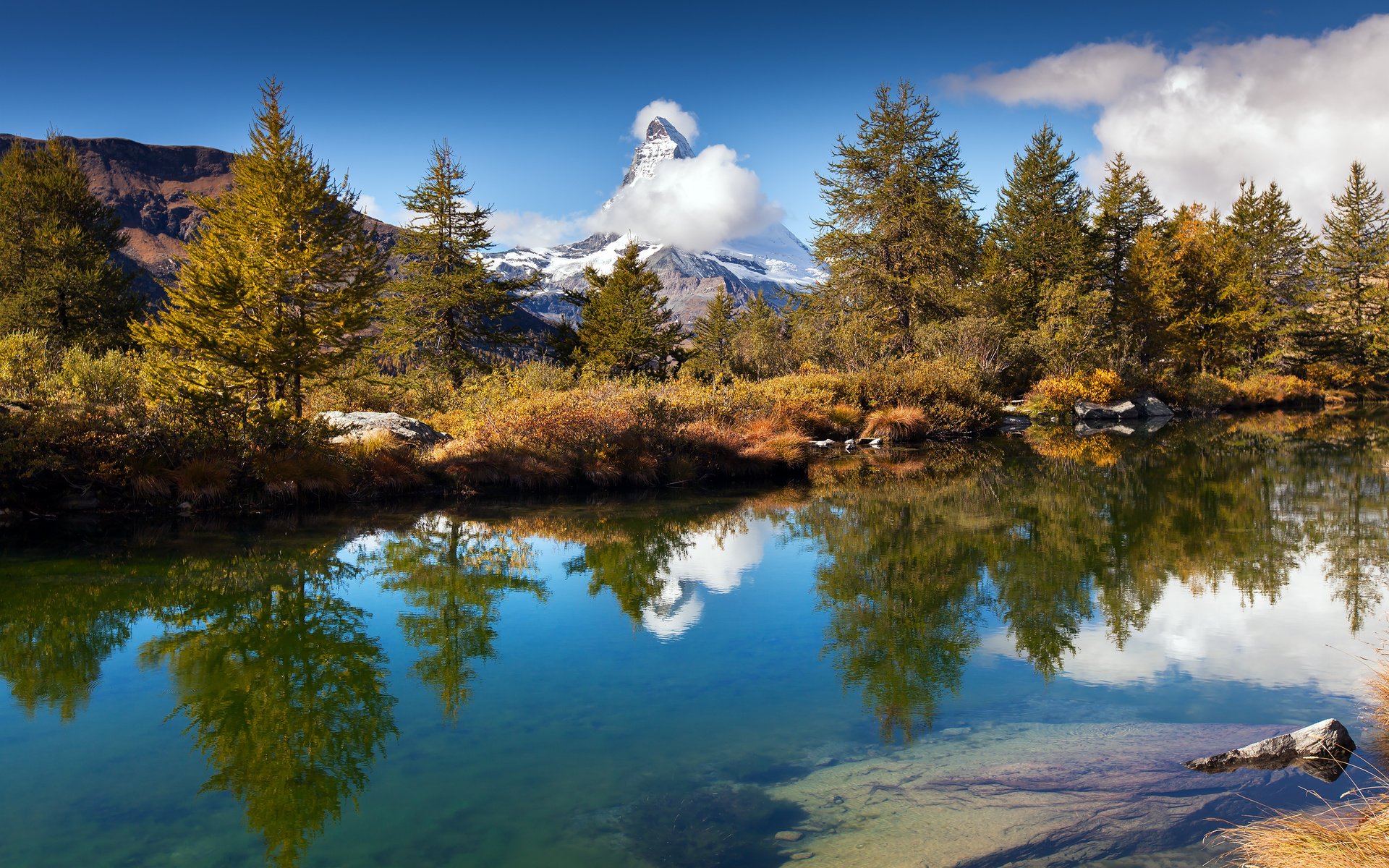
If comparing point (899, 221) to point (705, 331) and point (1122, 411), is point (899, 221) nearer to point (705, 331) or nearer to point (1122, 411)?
point (1122, 411)

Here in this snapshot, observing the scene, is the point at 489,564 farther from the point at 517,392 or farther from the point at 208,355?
the point at 517,392

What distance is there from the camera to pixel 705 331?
6481cm

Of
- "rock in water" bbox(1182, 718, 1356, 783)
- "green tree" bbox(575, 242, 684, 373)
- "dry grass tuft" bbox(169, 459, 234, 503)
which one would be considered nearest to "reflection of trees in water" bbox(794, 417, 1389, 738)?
"rock in water" bbox(1182, 718, 1356, 783)

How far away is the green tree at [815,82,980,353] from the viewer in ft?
112

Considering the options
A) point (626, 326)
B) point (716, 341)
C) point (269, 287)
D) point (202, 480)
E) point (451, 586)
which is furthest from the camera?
point (716, 341)

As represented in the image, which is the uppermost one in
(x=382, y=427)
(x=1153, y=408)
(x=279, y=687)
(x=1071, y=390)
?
(x=1071, y=390)

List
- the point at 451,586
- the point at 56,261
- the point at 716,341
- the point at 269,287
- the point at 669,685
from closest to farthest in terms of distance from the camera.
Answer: the point at 669,685, the point at 451,586, the point at 269,287, the point at 56,261, the point at 716,341

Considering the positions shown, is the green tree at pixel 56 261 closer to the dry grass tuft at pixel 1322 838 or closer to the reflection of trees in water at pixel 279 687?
the reflection of trees in water at pixel 279 687

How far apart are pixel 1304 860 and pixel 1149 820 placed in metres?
1.16

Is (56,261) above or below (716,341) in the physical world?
below

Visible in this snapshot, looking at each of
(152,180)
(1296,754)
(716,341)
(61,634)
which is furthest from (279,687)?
(152,180)

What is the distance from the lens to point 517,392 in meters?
23.8

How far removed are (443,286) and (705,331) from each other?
34325mm

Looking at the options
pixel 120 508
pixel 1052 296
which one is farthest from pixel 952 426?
pixel 120 508
